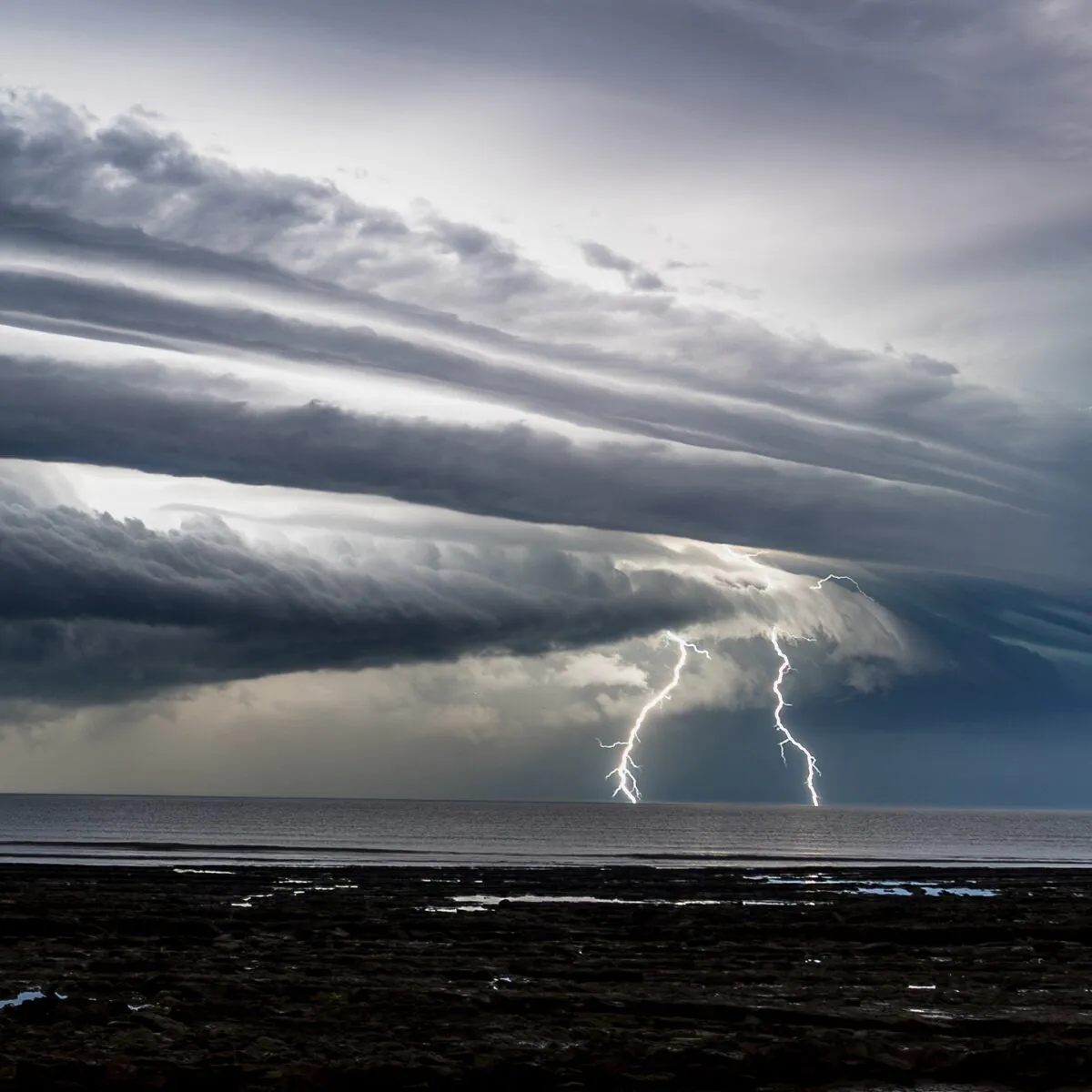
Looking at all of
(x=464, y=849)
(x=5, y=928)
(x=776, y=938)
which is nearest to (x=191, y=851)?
(x=464, y=849)

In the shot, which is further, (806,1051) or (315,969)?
(315,969)

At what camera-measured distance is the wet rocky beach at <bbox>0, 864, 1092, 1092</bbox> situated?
741 inches

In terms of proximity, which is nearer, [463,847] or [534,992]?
[534,992]

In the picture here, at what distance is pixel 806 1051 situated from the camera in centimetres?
1956

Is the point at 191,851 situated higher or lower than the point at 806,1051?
lower

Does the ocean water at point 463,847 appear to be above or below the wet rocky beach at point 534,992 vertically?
below

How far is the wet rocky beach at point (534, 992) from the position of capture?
18.8 meters

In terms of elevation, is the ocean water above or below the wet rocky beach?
below

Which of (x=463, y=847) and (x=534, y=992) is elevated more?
(x=534, y=992)

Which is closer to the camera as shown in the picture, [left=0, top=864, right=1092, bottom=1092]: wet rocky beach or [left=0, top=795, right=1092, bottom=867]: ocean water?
[left=0, top=864, right=1092, bottom=1092]: wet rocky beach

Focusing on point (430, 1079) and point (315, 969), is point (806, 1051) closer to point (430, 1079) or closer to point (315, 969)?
point (430, 1079)

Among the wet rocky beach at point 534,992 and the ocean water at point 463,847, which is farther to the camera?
the ocean water at point 463,847

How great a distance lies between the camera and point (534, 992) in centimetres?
2544

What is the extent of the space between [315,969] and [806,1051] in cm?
1303
